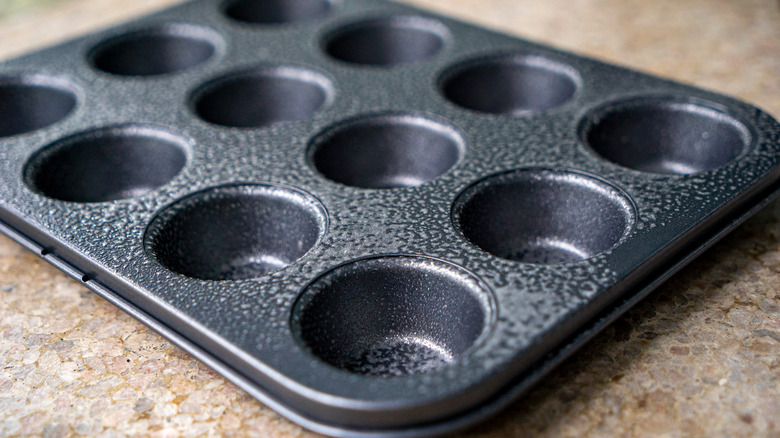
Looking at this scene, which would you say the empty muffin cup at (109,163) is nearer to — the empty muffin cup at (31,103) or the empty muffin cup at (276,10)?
the empty muffin cup at (31,103)

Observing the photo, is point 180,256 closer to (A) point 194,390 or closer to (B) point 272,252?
(B) point 272,252

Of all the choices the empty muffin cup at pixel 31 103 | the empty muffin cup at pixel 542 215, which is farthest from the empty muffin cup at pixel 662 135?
the empty muffin cup at pixel 31 103

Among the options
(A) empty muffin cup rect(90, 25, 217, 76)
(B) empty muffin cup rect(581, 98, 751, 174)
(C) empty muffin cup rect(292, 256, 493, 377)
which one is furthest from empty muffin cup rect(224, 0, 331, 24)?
(C) empty muffin cup rect(292, 256, 493, 377)

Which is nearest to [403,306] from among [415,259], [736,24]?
[415,259]

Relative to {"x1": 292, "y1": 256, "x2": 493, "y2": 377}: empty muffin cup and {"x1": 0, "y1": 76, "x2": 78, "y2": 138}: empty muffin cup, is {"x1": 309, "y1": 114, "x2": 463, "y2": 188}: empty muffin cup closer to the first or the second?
{"x1": 292, "y1": 256, "x2": 493, "y2": 377}: empty muffin cup

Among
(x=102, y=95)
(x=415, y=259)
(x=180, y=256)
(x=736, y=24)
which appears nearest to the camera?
(x=415, y=259)
